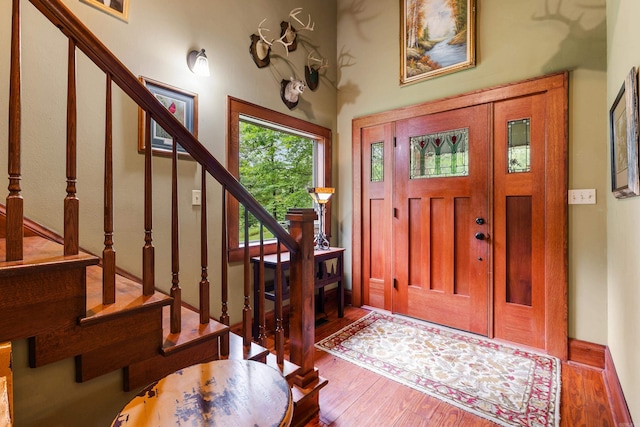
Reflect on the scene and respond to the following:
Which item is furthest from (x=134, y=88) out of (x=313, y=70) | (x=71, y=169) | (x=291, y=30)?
(x=313, y=70)

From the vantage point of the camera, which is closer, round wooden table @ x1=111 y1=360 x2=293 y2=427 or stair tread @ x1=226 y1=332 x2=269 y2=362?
round wooden table @ x1=111 y1=360 x2=293 y2=427

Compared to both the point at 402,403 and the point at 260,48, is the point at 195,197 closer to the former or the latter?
the point at 260,48

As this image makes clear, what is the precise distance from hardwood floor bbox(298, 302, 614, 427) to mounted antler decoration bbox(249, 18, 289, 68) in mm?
2594

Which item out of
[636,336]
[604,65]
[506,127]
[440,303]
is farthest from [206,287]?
[604,65]

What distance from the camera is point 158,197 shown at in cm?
208

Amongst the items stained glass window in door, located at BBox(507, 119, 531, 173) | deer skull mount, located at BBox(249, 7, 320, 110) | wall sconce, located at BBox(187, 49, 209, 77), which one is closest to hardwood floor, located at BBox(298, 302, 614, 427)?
stained glass window in door, located at BBox(507, 119, 531, 173)

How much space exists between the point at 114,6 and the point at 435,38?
2653mm

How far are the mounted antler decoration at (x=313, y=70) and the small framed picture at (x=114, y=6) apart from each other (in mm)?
1672

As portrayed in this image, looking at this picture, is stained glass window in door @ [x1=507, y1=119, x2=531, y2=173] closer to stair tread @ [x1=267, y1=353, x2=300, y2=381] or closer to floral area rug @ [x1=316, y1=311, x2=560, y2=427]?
floral area rug @ [x1=316, y1=311, x2=560, y2=427]

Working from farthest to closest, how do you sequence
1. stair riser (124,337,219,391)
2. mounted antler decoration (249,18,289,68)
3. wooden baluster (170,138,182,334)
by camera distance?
mounted antler decoration (249,18,289,68) < wooden baluster (170,138,182,334) < stair riser (124,337,219,391)

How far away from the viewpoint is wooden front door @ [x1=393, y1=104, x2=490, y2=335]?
2676 millimetres

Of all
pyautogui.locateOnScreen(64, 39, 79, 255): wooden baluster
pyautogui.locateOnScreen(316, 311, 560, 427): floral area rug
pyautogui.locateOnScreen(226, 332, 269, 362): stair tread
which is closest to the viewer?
pyautogui.locateOnScreen(64, 39, 79, 255): wooden baluster

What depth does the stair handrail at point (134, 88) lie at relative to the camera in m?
0.99

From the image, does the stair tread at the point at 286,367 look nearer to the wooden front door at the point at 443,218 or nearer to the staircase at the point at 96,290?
the staircase at the point at 96,290
